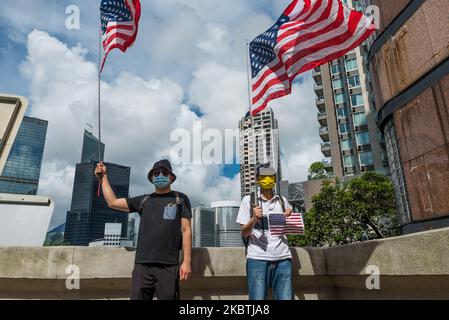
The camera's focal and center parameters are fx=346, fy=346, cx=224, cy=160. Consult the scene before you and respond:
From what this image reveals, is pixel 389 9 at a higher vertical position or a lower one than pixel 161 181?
higher

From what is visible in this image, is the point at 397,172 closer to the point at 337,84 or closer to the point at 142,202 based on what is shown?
the point at 142,202

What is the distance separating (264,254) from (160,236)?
1.13 m

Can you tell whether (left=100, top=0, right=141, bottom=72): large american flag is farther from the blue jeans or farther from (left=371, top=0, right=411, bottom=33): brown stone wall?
(left=371, top=0, right=411, bottom=33): brown stone wall

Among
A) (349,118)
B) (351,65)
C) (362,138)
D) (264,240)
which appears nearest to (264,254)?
(264,240)

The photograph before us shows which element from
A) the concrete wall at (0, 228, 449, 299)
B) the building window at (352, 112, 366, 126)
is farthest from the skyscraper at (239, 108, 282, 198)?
the building window at (352, 112, 366, 126)

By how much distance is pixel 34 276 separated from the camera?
3459 millimetres

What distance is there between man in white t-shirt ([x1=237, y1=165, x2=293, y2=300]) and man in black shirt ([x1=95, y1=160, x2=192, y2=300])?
689 millimetres

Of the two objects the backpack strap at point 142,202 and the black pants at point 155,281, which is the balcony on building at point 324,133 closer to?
the backpack strap at point 142,202

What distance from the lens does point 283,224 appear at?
3.94 m

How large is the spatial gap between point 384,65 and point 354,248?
14.4m

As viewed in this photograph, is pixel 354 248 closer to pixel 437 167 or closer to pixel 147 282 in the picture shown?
pixel 147 282

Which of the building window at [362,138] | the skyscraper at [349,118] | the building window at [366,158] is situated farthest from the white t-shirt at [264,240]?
the building window at [362,138]

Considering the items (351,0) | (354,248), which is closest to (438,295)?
(354,248)

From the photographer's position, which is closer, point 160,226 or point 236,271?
point 160,226
